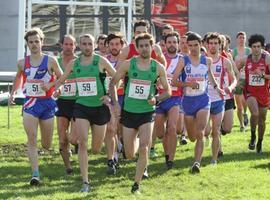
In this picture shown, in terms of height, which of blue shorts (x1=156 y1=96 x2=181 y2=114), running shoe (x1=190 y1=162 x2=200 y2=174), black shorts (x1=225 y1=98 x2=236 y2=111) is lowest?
running shoe (x1=190 y1=162 x2=200 y2=174)

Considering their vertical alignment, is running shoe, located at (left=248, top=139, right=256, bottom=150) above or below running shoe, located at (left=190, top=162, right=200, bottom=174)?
below

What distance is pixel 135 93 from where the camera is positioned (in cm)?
805

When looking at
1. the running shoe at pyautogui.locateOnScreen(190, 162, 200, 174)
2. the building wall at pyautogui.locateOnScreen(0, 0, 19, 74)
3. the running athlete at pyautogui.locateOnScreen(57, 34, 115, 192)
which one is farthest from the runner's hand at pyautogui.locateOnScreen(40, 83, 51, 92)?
the building wall at pyautogui.locateOnScreen(0, 0, 19, 74)

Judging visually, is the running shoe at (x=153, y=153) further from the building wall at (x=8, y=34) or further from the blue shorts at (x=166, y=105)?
the building wall at (x=8, y=34)

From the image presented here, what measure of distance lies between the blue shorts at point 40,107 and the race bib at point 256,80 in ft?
11.8

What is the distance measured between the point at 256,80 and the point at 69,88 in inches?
124

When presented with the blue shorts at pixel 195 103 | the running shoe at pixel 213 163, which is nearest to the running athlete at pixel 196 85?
the blue shorts at pixel 195 103

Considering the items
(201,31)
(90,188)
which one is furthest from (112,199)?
(201,31)

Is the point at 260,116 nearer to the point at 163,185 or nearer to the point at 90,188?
the point at 163,185

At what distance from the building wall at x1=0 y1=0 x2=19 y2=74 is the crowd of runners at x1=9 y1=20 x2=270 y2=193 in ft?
47.3

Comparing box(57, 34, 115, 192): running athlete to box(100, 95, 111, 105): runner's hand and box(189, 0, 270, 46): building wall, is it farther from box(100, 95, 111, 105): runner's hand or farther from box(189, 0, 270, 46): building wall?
box(189, 0, 270, 46): building wall

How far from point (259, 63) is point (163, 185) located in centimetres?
329

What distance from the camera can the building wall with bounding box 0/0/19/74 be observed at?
983 inches

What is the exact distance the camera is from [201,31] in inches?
1016
